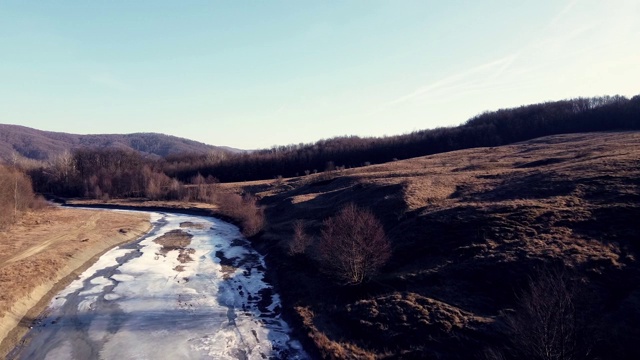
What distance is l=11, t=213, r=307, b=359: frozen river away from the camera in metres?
22.8

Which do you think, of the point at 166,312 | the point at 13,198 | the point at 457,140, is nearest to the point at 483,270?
the point at 166,312

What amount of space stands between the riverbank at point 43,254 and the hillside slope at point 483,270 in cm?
1630

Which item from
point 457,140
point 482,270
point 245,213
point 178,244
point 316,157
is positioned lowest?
point 178,244

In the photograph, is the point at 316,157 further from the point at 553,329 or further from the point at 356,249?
the point at 553,329

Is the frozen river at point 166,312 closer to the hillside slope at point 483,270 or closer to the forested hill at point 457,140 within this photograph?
the hillside slope at point 483,270

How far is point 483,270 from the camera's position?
24984 millimetres

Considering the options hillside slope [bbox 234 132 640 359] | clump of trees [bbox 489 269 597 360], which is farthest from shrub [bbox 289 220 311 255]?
clump of trees [bbox 489 269 597 360]

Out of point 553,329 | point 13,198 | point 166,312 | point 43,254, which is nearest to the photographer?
point 553,329

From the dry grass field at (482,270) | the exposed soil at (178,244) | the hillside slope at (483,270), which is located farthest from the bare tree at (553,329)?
the exposed soil at (178,244)

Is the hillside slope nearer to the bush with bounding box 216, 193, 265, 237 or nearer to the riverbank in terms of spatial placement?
the bush with bounding box 216, 193, 265, 237

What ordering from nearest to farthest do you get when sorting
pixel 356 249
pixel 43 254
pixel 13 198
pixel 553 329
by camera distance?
pixel 553 329, pixel 356 249, pixel 43 254, pixel 13 198

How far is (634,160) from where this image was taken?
3650 cm

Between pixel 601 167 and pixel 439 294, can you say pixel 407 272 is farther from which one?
pixel 601 167

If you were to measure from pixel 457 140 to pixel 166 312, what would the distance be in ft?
368
